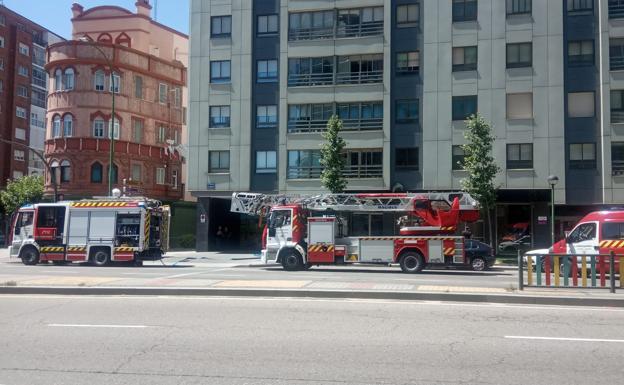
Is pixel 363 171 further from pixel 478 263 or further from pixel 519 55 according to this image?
pixel 478 263

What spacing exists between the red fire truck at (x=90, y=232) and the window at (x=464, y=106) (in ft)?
62.8

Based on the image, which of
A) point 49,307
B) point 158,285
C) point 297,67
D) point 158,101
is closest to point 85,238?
point 158,285

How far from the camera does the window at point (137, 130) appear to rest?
158 feet

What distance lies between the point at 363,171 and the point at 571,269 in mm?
24347

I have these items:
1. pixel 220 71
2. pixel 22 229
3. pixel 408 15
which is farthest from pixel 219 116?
pixel 22 229

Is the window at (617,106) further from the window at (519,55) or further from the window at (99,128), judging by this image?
the window at (99,128)

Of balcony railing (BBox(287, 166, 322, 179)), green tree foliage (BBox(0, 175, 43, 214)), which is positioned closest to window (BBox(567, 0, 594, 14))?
balcony railing (BBox(287, 166, 322, 179))

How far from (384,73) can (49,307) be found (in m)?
29.4

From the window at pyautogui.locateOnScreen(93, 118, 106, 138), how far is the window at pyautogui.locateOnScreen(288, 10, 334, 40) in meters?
16.4

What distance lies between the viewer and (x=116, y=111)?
46.5 m

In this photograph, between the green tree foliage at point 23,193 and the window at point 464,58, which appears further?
the green tree foliage at point 23,193

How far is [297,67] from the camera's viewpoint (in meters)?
39.6

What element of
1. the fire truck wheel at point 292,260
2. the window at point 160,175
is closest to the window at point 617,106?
the fire truck wheel at point 292,260

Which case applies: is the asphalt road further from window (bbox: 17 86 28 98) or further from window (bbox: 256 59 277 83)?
window (bbox: 17 86 28 98)
